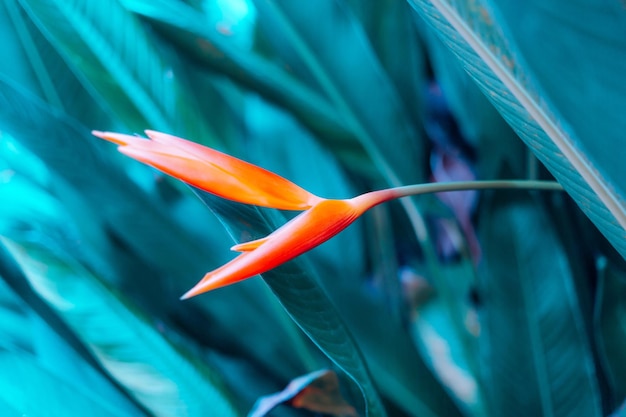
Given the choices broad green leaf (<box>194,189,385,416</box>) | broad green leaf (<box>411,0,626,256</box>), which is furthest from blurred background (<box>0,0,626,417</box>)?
broad green leaf (<box>411,0,626,256</box>)

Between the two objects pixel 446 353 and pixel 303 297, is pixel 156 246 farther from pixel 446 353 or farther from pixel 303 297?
pixel 446 353

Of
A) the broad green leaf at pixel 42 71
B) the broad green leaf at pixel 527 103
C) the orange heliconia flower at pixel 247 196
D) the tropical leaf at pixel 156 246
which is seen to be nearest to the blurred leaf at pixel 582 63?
the broad green leaf at pixel 527 103

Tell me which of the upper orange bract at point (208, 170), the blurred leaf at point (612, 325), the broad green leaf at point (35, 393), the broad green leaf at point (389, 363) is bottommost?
the blurred leaf at point (612, 325)

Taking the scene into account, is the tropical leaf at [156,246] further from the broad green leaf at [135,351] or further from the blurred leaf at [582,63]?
the blurred leaf at [582,63]

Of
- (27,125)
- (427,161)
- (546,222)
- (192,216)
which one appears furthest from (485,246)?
(27,125)

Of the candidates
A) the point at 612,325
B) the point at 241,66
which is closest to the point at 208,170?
the point at 241,66

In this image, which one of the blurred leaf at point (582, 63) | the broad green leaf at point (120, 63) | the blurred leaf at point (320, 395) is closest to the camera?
the blurred leaf at point (582, 63)

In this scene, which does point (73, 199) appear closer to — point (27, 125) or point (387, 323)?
point (27, 125)
